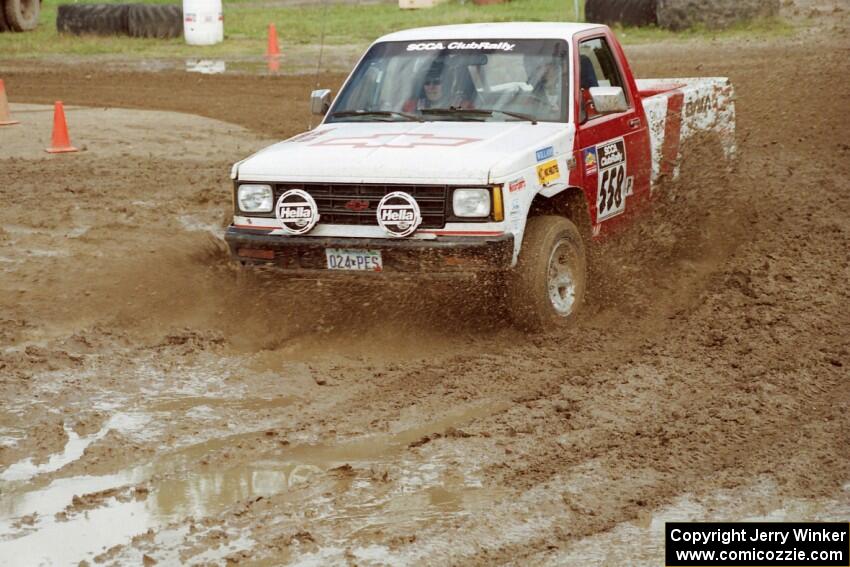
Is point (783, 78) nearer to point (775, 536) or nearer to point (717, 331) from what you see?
point (717, 331)

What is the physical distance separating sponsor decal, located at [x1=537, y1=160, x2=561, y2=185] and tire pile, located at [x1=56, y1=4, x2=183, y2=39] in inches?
788

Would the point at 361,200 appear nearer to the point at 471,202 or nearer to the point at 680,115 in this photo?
the point at 471,202

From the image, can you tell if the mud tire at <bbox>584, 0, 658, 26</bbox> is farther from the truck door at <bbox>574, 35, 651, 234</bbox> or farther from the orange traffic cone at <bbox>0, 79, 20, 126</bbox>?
the truck door at <bbox>574, 35, 651, 234</bbox>

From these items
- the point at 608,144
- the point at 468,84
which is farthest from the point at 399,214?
the point at 608,144

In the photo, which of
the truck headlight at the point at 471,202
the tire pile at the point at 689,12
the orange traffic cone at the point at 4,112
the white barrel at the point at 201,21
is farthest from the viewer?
the white barrel at the point at 201,21

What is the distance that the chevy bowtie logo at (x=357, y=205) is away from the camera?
24.2 ft

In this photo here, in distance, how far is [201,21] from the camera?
1000 inches


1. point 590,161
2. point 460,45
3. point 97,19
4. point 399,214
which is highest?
point 460,45

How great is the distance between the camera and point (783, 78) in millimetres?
17609

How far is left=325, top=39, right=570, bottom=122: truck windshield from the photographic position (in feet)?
27.0

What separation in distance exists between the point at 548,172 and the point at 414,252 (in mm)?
1034

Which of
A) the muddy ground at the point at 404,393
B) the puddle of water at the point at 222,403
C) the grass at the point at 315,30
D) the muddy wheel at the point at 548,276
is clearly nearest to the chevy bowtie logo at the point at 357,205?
the muddy ground at the point at 404,393

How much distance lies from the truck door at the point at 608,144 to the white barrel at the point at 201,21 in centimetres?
1761

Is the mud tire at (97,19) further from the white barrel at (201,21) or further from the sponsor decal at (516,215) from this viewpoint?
the sponsor decal at (516,215)
